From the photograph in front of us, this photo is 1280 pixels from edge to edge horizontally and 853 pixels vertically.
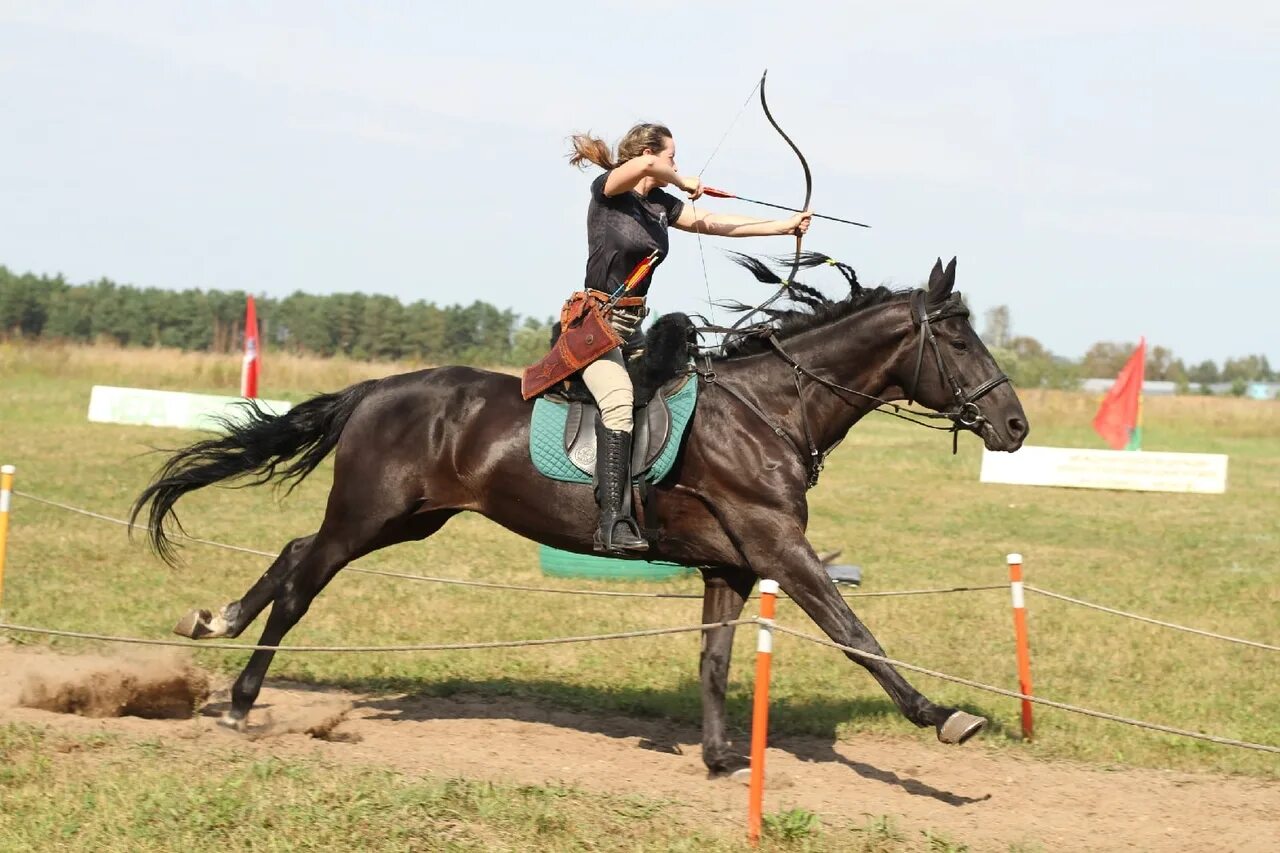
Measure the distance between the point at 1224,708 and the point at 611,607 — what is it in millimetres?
5253

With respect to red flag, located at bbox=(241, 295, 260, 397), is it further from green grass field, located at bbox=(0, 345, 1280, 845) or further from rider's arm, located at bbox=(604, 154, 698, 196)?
rider's arm, located at bbox=(604, 154, 698, 196)

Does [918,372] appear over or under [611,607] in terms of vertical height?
over

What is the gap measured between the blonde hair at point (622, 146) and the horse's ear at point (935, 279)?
1.64m

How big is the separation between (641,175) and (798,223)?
3.29 ft

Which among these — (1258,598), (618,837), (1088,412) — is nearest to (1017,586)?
(618,837)

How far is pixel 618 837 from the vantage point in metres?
6.21

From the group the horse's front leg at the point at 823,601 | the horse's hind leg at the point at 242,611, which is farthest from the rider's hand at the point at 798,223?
the horse's hind leg at the point at 242,611

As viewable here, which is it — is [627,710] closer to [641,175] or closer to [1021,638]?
[1021,638]

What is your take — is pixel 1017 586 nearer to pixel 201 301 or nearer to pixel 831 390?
pixel 831 390

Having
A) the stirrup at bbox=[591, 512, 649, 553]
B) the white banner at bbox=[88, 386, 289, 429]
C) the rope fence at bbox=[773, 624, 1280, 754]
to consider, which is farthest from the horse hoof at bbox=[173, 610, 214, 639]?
the white banner at bbox=[88, 386, 289, 429]

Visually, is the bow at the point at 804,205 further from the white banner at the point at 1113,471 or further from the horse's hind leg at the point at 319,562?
the white banner at the point at 1113,471

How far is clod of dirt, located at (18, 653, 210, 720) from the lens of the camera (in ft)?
27.5

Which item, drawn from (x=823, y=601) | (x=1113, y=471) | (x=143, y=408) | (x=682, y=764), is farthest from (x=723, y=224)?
(x=143, y=408)

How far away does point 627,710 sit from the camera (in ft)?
31.2
